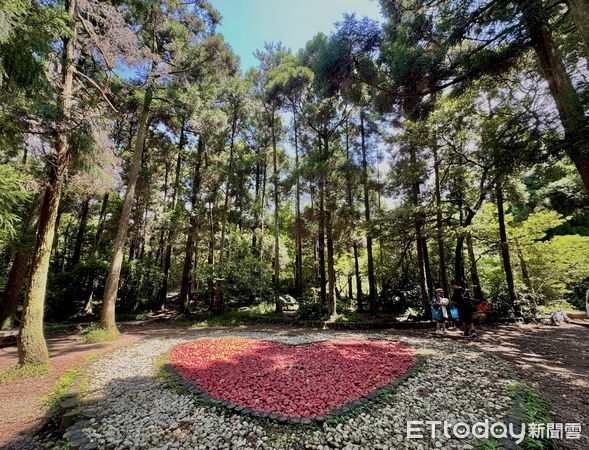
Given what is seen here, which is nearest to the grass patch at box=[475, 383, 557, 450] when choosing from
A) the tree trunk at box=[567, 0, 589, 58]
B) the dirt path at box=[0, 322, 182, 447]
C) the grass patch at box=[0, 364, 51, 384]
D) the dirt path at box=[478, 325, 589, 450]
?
the dirt path at box=[478, 325, 589, 450]

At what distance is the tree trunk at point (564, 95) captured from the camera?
362cm

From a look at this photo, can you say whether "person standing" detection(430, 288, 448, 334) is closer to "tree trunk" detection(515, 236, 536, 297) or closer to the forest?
the forest

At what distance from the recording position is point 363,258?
56.9ft

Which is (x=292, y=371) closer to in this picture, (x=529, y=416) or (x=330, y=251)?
(x=529, y=416)

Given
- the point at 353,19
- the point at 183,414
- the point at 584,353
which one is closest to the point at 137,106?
the point at 353,19

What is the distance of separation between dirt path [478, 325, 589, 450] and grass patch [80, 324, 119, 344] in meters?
10.6

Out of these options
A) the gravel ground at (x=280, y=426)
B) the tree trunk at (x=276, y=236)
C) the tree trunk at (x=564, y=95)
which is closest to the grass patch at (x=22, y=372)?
the gravel ground at (x=280, y=426)

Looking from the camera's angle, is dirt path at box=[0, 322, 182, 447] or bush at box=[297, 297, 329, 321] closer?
dirt path at box=[0, 322, 182, 447]

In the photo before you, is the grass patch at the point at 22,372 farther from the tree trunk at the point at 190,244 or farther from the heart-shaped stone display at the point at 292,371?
the tree trunk at the point at 190,244

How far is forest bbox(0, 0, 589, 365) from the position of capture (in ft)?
16.0

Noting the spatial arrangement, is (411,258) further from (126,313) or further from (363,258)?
(126,313)

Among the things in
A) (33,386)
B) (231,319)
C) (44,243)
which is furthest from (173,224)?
(33,386)

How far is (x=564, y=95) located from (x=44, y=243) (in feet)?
34.0

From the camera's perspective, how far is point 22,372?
5203mm
